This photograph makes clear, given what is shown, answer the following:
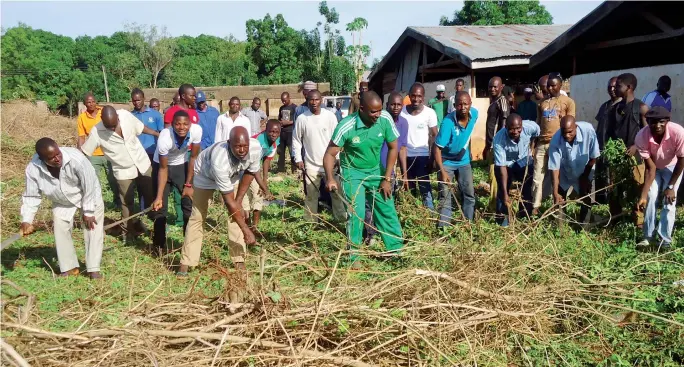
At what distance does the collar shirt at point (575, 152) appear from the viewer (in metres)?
5.99

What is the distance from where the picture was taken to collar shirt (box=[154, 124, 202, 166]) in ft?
20.0

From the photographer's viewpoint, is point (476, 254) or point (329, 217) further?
point (329, 217)

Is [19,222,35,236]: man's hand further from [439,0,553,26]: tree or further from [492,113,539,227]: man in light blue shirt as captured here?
[439,0,553,26]: tree

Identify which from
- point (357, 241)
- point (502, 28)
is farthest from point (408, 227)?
point (502, 28)

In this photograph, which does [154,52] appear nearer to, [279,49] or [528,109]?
[279,49]

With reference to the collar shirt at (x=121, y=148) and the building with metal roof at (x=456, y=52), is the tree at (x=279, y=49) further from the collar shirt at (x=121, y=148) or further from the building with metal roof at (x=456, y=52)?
the collar shirt at (x=121, y=148)

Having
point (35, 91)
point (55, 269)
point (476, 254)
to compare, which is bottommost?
point (55, 269)

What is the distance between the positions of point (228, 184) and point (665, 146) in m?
4.05

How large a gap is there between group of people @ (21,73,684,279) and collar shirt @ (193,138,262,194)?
1 centimetres

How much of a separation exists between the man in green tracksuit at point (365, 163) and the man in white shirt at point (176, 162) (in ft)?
5.59

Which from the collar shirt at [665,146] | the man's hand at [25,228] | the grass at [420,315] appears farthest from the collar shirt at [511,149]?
the man's hand at [25,228]

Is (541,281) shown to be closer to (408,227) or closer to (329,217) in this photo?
(408,227)

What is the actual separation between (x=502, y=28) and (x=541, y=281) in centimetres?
1198

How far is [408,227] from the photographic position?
6461mm
